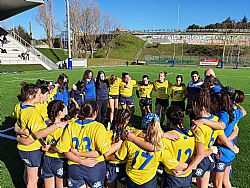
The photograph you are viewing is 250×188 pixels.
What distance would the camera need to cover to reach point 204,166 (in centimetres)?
363

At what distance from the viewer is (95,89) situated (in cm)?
839


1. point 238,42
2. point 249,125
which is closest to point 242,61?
point 238,42

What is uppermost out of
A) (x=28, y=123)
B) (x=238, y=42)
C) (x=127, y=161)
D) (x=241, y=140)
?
(x=238, y=42)

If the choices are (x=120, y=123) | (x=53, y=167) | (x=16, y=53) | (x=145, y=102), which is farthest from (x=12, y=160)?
(x=16, y=53)

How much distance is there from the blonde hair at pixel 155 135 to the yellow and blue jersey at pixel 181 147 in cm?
16

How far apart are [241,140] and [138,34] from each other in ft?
269

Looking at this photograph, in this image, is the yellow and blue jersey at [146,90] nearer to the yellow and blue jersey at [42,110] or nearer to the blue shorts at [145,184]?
the yellow and blue jersey at [42,110]

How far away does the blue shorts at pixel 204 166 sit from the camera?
3.62m

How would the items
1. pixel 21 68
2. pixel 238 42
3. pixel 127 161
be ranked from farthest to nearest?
pixel 238 42 → pixel 21 68 → pixel 127 161

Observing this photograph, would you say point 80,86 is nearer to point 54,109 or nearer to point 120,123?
point 54,109

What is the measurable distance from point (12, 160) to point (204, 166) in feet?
14.2

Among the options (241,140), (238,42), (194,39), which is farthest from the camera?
(194,39)

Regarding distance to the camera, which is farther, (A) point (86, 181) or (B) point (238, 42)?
(B) point (238, 42)

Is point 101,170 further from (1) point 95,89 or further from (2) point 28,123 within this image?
(1) point 95,89
